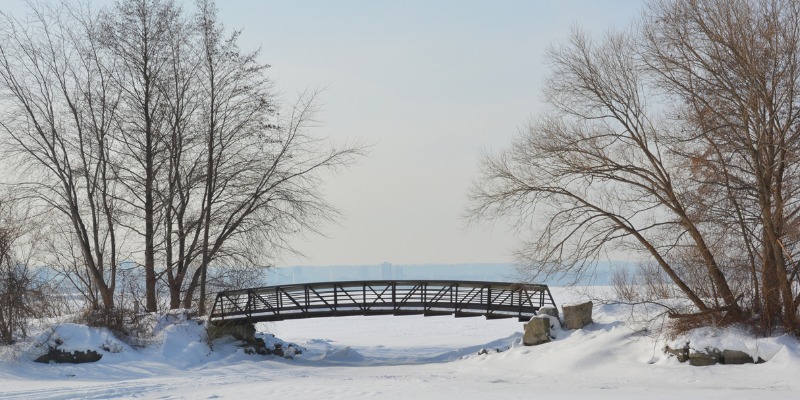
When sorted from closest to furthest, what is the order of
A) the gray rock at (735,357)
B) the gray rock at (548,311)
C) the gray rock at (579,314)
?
the gray rock at (735,357) < the gray rock at (579,314) < the gray rock at (548,311)

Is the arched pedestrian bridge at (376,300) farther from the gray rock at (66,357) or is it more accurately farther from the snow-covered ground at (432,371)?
the gray rock at (66,357)

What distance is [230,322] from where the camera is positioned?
24969 mm

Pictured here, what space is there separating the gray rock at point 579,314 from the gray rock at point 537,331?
0.63 meters

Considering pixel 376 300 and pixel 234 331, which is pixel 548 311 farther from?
pixel 234 331

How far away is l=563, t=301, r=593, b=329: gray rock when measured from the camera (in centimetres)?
2228

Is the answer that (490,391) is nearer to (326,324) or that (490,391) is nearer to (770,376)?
(770,376)

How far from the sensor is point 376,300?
2614 centimetres

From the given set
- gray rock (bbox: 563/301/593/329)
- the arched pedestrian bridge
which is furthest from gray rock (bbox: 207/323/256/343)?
gray rock (bbox: 563/301/593/329)

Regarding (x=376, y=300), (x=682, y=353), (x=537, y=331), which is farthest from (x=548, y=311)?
(x=376, y=300)

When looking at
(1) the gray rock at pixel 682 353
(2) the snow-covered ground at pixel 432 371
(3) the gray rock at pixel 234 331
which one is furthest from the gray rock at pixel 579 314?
(3) the gray rock at pixel 234 331

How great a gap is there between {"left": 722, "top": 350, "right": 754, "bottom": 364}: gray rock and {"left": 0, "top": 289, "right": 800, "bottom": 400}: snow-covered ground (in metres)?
0.17

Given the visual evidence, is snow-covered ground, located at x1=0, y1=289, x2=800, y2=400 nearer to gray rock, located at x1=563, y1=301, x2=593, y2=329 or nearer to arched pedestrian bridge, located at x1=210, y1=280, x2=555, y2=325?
gray rock, located at x1=563, y1=301, x2=593, y2=329

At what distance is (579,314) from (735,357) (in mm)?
5338

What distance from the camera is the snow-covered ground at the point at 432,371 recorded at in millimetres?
15234
